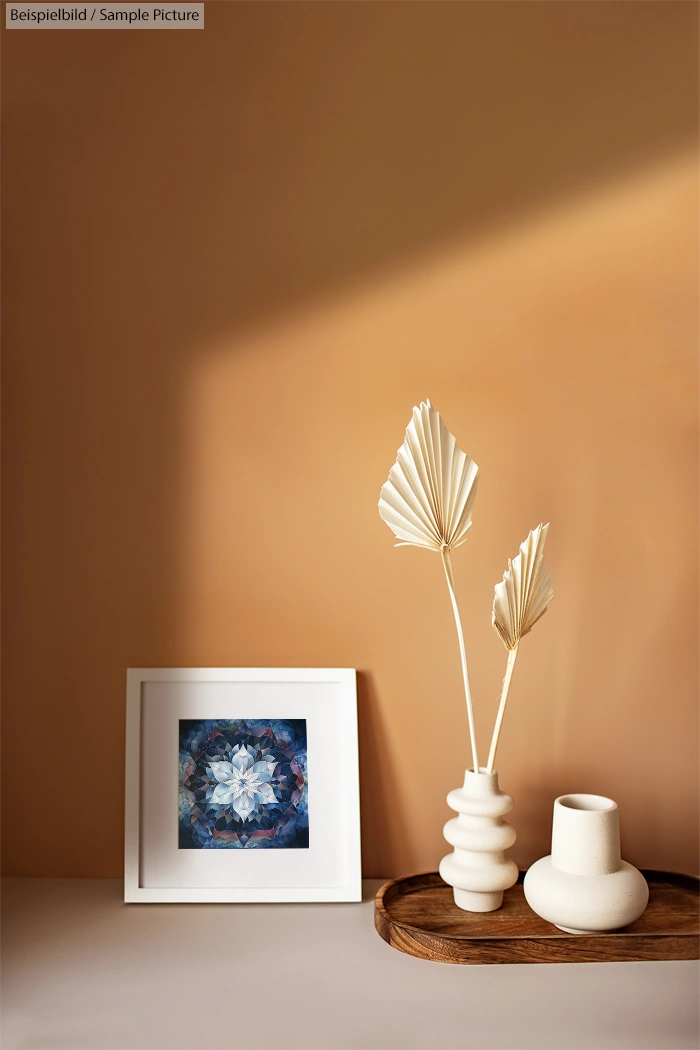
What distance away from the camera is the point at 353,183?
1.17 m

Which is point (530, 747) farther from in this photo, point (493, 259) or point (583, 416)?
point (493, 259)

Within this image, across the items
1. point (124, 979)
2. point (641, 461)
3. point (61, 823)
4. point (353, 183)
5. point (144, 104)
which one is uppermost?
point (144, 104)

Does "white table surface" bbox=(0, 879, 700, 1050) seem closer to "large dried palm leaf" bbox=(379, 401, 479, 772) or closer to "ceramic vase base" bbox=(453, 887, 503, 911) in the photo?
"ceramic vase base" bbox=(453, 887, 503, 911)

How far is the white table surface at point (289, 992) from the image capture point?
2.63 ft

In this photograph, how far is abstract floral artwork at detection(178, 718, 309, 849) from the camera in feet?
3.67

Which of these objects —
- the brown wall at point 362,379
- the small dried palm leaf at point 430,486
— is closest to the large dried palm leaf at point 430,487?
the small dried palm leaf at point 430,486

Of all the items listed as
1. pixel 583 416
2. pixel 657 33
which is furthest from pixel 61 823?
pixel 657 33

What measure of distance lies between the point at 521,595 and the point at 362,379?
15.3 inches

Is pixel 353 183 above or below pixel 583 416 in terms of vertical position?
above

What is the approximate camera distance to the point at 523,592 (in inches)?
39.6

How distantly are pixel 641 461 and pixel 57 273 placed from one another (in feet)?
2.91

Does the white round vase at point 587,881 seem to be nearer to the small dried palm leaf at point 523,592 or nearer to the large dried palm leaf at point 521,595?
the large dried palm leaf at point 521,595

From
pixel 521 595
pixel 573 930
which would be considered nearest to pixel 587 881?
pixel 573 930

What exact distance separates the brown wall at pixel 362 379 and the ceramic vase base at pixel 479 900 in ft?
0.42
